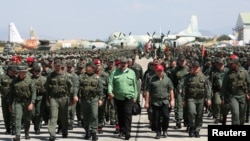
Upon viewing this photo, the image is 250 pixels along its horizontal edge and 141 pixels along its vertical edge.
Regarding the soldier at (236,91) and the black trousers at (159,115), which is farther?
the black trousers at (159,115)

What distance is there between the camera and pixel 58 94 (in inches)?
446

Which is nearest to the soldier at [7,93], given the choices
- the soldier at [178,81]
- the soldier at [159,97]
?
the soldier at [159,97]

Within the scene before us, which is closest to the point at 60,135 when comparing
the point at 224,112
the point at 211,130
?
the point at 224,112

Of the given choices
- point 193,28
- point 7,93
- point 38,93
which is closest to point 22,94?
point 38,93

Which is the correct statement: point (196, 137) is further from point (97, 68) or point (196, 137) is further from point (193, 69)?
point (97, 68)

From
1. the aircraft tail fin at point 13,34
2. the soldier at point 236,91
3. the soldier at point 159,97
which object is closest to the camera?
the soldier at point 236,91

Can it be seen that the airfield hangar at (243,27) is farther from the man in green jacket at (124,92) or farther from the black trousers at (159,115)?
the man in green jacket at (124,92)

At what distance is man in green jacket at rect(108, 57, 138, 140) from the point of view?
1138cm

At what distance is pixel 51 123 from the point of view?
1118 cm

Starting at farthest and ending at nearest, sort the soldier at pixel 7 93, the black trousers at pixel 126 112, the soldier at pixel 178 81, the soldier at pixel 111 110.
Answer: the soldier at pixel 111 110 → the soldier at pixel 178 81 → the soldier at pixel 7 93 → the black trousers at pixel 126 112

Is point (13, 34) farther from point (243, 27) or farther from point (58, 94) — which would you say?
point (58, 94)

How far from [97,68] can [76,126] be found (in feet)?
7.88

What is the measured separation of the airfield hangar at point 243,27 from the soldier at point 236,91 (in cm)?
12106

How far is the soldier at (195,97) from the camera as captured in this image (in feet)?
38.1
